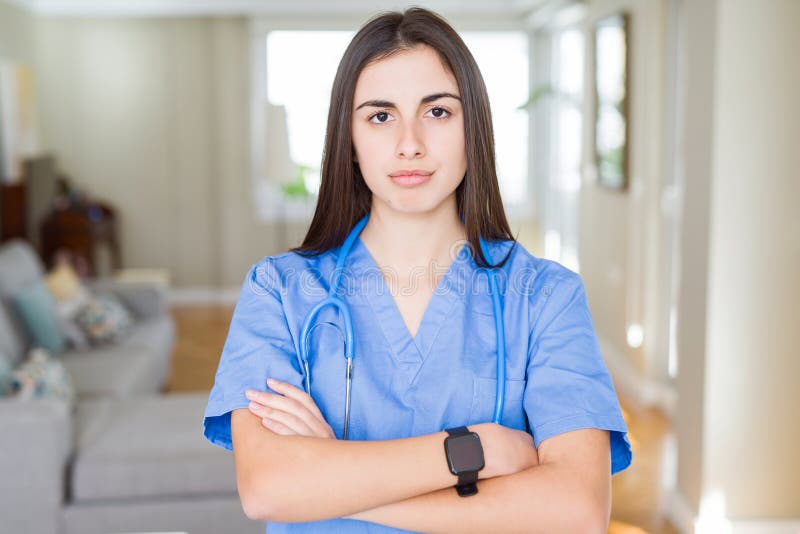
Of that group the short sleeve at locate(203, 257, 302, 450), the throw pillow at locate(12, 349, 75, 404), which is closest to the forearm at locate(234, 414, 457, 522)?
the short sleeve at locate(203, 257, 302, 450)

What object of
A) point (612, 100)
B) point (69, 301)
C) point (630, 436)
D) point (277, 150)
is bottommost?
point (630, 436)

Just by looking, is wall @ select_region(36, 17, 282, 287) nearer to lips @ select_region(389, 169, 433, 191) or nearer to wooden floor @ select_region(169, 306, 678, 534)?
wooden floor @ select_region(169, 306, 678, 534)

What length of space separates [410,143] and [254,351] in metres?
0.33

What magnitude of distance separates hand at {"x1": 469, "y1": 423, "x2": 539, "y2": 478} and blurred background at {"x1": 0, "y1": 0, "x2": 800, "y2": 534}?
5.43ft

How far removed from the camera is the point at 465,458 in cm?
107

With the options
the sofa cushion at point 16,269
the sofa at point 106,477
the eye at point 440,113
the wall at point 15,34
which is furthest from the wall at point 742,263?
the wall at point 15,34

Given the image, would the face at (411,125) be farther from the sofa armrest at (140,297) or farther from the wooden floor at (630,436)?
the sofa armrest at (140,297)

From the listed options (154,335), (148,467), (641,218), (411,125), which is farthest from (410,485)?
(641,218)

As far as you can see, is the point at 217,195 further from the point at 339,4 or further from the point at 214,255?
the point at 339,4

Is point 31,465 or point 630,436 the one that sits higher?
point 31,465

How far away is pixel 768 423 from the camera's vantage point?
283cm

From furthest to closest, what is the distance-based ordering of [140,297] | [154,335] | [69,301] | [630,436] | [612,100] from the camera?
[612,100] → [140,297] → [154,335] → [69,301] → [630,436]

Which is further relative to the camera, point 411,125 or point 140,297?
point 140,297

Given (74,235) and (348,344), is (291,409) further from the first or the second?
(74,235)
